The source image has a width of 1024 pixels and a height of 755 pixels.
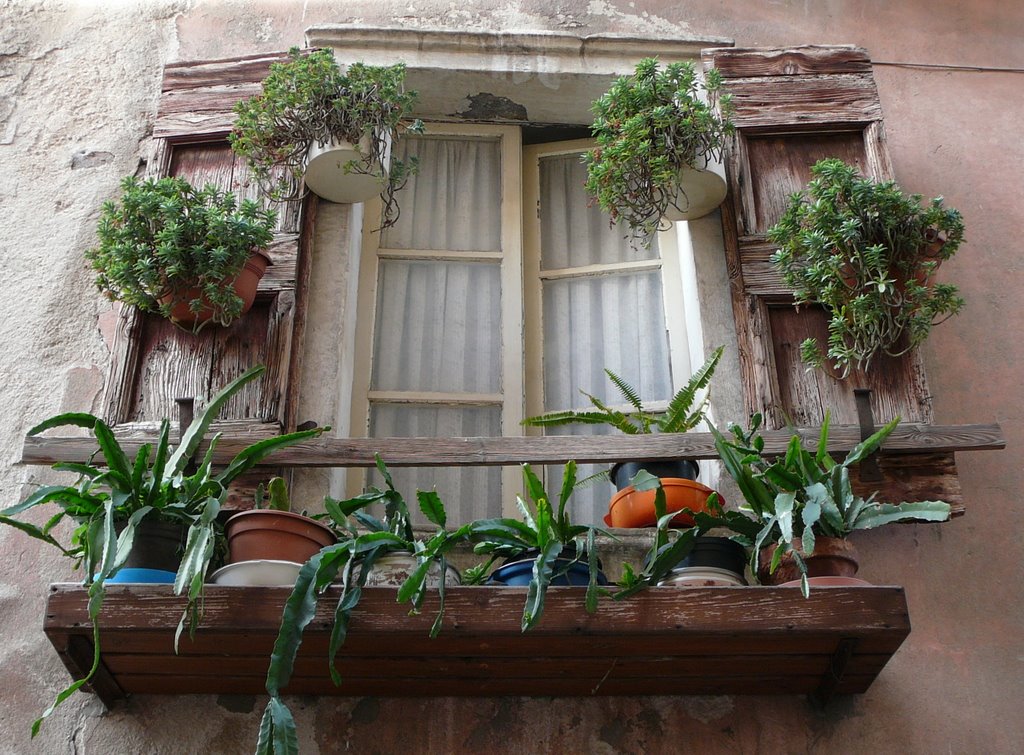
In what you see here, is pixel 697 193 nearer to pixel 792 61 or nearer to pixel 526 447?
pixel 792 61

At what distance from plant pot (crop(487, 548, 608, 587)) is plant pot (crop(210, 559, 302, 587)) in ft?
1.48

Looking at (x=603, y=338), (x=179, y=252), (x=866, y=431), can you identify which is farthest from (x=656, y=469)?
(x=179, y=252)

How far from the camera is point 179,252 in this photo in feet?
11.2

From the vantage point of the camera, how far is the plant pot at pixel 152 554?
2764mm

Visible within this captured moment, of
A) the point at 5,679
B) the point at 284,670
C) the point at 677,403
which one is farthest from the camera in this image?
the point at 677,403

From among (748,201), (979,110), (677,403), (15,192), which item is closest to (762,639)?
(677,403)

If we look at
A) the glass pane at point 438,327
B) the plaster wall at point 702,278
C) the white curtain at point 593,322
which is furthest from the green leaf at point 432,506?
the glass pane at point 438,327

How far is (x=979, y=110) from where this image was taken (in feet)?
13.9

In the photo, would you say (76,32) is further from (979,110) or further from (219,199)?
(979,110)

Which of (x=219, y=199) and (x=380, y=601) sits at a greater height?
(x=219, y=199)

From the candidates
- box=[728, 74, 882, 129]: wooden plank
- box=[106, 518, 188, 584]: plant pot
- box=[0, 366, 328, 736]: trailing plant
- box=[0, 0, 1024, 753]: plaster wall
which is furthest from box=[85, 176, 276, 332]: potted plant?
box=[728, 74, 882, 129]: wooden plank

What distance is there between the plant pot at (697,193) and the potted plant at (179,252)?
1.21m

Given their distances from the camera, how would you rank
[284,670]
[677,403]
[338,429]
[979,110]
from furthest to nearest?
[979,110]
[338,429]
[677,403]
[284,670]

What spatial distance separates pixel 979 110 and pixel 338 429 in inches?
94.2
